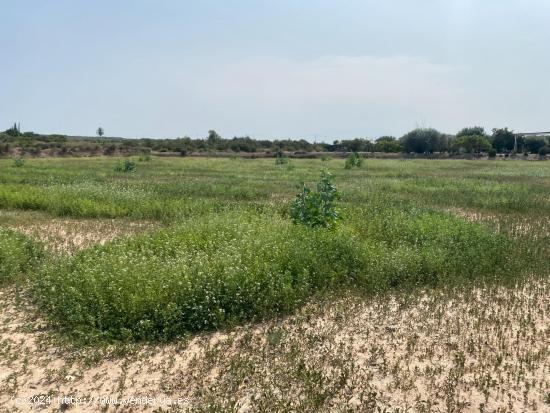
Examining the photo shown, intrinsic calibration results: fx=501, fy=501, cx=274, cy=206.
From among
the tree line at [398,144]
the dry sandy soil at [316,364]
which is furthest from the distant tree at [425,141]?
the dry sandy soil at [316,364]

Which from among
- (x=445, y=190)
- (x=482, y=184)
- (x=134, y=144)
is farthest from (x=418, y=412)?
(x=134, y=144)

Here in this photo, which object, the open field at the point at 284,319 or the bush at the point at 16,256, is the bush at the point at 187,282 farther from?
the bush at the point at 16,256

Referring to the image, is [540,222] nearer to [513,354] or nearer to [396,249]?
[396,249]

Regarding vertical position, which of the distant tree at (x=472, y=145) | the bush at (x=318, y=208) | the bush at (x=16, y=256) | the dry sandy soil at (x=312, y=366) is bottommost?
the dry sandy soil at (x=312, y=366)

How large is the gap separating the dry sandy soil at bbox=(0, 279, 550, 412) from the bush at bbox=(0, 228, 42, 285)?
149cm

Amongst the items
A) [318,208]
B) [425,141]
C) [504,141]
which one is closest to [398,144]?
[425,141]

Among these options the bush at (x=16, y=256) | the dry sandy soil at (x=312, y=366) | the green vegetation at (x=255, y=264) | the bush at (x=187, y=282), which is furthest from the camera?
the bush at (x=16, y=256)

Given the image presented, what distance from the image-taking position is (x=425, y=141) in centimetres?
8944

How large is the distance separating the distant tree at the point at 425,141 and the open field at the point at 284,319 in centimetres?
8037

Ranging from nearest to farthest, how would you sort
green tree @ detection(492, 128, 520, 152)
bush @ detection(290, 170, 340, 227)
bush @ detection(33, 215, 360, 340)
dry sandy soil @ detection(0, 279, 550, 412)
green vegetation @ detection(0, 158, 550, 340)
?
dry sandy soil @ detection(0, 279, 550, 412)
bush @ detection(33, 215, 360, 340)
green vegetation @ detection(0, 158, 550, 340)
bush @ detection(290, 170, 340, 227)
green tree @ detection(492, 128, 520, 152)

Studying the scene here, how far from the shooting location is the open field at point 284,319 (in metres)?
5.43

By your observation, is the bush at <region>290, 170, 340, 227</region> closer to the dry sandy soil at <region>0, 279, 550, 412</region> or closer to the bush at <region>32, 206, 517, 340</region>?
the bush at <region>32, 206, 517, 340</region>

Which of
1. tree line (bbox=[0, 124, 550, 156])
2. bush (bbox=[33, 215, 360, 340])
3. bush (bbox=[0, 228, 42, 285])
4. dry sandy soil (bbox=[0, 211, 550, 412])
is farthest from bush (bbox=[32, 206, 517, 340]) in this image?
tree line (bbox=[0, 124, 550, 156])

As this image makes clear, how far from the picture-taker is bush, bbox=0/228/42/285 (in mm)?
9078
